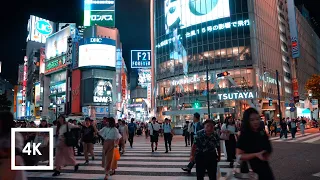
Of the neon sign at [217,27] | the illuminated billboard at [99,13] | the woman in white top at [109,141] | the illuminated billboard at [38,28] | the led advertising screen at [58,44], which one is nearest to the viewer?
the woman in white top at [109,141]

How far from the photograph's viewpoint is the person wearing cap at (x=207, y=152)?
16.8 ft

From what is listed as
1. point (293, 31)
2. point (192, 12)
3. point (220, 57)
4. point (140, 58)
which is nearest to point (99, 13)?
point (140, 58)

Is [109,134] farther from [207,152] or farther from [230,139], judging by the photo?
[230,139]

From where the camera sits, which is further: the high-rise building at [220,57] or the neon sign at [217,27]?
the neon sign at [217,27]

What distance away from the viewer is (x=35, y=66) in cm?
8256

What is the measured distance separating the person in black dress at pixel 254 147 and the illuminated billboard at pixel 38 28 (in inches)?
3957

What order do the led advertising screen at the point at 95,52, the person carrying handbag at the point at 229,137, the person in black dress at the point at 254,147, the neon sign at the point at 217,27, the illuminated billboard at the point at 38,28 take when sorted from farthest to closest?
the illuminated billboard at the point at 38,28 → the led advertising screen at the point at 95,52 → the neon sign at the point at 217,27 → the person carrying handbag at the point at 229,137 → the person in black dress at the point at 254,147

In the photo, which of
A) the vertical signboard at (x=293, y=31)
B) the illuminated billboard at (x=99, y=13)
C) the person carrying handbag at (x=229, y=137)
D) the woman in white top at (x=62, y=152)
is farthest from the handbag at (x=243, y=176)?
the illuminated billboard at (x=99, y=13)

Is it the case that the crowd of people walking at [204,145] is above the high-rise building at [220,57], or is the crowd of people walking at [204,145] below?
below

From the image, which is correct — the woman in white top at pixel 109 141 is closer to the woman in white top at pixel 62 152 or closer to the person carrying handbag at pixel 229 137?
the woman in white top at pixel 62 152

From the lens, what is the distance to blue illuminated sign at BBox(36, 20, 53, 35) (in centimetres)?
9819

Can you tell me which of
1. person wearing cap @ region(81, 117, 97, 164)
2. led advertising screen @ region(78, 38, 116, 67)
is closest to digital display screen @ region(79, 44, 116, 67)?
led advertising screen @ region(78, 38, 116, 67)

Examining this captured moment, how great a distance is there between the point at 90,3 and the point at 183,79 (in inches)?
1386

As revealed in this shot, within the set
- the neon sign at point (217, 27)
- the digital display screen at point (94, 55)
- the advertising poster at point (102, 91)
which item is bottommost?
the advertising poster at point (102, 91)
